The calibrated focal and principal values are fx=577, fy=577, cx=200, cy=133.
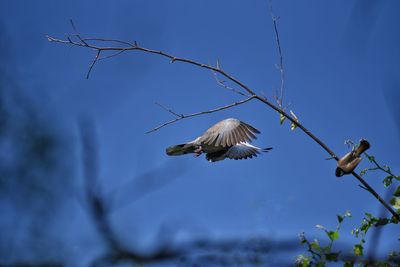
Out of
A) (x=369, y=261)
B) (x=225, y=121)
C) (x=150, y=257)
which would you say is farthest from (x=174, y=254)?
(x=225, y=121)

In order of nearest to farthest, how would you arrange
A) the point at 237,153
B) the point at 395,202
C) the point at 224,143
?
1. the point at 395,202
2. the point at 224,143
3. the point at 237,153

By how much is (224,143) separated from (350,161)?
3.36m

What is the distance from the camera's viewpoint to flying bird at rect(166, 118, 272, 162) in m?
6.06

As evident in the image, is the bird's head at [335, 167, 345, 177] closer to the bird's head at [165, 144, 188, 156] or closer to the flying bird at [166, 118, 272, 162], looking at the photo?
the flying bird at [166, 118, 272, 162]

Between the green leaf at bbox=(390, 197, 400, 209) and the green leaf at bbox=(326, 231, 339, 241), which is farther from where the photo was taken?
the green leaf at bbox=(390, 197, 400, 209)

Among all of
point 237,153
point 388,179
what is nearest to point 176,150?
point 237,153

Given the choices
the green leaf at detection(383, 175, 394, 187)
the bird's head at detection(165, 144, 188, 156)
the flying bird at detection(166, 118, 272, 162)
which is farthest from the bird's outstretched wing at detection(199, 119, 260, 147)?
the green leaf at detection(383, 175, 394, 187)

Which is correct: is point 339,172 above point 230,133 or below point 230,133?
below

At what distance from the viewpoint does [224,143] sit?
238 inches

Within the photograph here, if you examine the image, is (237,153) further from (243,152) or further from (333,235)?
(333,235)

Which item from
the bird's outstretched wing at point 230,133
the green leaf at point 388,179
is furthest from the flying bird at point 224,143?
the green leaf at point 388,179

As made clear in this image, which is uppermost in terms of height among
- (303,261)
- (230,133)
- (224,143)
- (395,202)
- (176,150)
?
(176,150)

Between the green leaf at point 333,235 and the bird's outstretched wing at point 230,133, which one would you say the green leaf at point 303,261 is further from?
the bird's outstretched wing at point 230,133

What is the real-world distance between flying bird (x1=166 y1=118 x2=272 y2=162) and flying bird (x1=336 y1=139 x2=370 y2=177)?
3105mm
